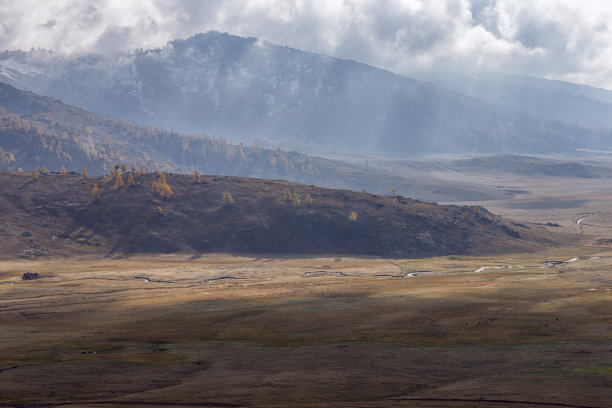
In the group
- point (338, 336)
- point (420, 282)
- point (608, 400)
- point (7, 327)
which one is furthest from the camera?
point (420, 282)

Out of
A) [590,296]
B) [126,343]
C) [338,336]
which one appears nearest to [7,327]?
[126,343]

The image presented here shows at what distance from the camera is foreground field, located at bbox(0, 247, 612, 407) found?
5444cm

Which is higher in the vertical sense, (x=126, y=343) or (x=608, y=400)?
(x=608, y=400)

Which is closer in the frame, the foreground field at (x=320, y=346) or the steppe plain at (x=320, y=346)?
the steppe plain at (x=320, y=346)

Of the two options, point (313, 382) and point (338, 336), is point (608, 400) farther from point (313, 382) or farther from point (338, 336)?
point (338, 336)

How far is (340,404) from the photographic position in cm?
5034

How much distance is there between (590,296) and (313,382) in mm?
70165

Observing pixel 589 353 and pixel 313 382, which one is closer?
pixel 313 382

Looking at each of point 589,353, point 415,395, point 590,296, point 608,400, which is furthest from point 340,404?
point 590,296

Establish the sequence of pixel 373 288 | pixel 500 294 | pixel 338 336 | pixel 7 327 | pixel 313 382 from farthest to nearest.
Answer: pixel 373 288
pixel 500 294
pixel 7 327
pixel 338 336
pixel 313 382

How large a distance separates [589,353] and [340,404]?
31567 mm

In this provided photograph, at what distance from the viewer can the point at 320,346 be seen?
7712 centimetres

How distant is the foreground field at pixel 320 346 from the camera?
54438 millimetres

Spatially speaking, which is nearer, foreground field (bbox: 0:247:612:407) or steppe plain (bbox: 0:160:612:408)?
steppe plain (bbox: 0:160:612:408)
